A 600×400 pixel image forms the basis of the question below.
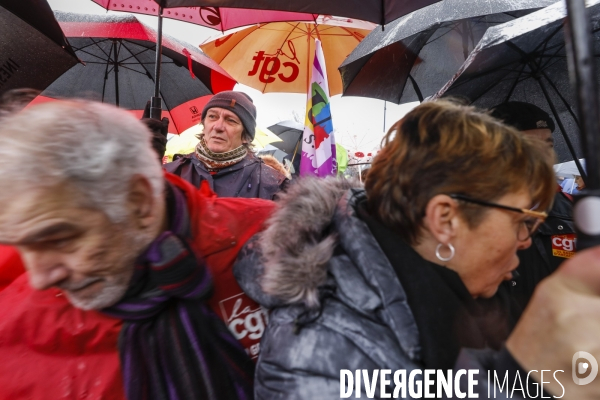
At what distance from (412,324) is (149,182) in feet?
2.84

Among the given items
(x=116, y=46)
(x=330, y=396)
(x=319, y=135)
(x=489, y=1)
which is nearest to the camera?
(x=330, y=396)

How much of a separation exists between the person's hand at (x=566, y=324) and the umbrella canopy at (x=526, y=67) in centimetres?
207

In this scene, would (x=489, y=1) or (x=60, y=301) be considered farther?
(x=489, y=1)

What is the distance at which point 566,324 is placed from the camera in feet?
2.41

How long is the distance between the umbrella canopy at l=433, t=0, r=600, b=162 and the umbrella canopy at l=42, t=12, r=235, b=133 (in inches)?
103

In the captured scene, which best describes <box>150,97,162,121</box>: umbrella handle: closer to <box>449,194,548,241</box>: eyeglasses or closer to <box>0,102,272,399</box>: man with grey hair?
<box>0,102,272,399</box>: man with grey hair

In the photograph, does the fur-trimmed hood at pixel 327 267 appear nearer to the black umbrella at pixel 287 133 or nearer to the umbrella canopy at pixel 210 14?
the umbrella canopy at pixel 210 14

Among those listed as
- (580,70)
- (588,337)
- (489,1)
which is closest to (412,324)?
(588,337)

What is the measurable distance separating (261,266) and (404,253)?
463mm

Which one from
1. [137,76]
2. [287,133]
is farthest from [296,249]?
[287,133]


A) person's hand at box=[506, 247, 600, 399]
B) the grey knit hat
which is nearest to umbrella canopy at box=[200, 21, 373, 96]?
the grey knit hat

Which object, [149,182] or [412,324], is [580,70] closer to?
[412,324]

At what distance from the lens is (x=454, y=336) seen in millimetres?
1156

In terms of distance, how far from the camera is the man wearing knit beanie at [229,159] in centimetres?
350
